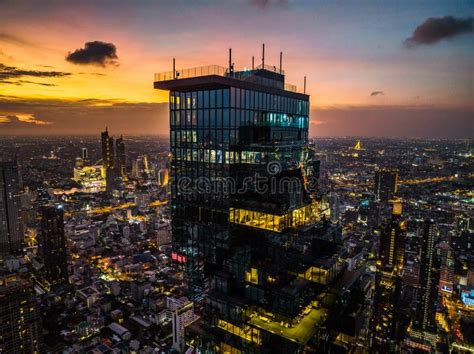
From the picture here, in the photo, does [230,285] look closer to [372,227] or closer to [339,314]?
[339,314]

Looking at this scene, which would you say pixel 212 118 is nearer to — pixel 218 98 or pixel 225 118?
pixel 225 118

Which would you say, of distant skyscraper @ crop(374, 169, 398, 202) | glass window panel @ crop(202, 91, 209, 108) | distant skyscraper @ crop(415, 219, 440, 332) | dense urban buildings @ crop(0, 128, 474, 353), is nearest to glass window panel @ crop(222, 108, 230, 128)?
dense urban buildings @ crop(0, 128, 474, 353)

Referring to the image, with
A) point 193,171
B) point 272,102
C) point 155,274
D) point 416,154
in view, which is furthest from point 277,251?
point 416,154

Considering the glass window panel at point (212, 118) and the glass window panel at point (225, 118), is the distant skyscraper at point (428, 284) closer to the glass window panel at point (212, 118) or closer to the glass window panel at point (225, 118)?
the glass window panel at point (225, 118)

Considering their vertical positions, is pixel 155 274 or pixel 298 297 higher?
pixel 298 297

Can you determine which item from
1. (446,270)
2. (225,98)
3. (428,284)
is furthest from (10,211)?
(446,270)

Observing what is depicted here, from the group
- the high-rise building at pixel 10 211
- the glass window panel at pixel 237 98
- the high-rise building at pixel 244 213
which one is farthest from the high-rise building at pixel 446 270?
the high-rise building at pixel 10 211
